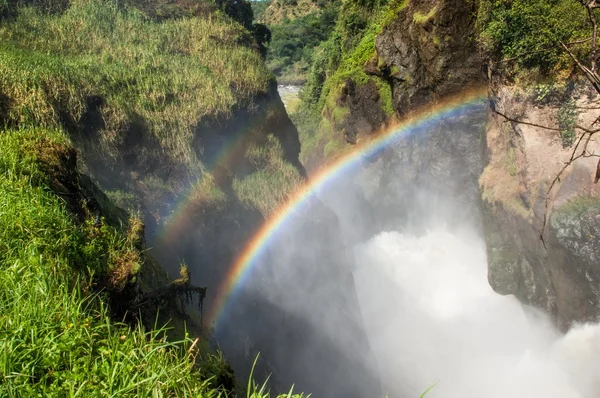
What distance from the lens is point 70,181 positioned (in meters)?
5.03

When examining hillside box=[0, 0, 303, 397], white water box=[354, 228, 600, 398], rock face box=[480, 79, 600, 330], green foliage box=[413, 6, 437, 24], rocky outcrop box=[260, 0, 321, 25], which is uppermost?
rocky outcrop box=[260, 0, 321, 25]

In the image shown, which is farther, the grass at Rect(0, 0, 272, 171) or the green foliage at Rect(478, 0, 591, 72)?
the green foliage at Rect(478, 0, 591, 72)

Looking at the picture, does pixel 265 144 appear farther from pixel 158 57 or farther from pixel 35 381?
pixel 35 381

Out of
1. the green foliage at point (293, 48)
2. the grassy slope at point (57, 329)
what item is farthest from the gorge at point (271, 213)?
the green foliage at point (293, 48)

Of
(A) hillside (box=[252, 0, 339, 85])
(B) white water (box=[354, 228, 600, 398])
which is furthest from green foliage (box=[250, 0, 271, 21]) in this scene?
(B) white water (box=[354, 228, 600, 398])

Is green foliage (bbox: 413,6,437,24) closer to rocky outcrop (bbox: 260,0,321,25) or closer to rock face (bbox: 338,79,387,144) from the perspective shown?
rock face (bbox: 338,79,387,144)

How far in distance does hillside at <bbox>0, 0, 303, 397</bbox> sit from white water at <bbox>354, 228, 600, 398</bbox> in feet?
37.8

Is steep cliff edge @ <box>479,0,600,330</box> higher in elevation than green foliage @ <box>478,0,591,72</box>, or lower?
lower

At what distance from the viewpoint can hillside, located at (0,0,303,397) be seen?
2324 millimetres

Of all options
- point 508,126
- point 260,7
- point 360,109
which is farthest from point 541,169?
point 260,7

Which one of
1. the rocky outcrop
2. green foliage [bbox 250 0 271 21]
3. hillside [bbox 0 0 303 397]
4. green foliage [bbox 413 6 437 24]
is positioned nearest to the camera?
hillside [bbox 0 0 303 397]

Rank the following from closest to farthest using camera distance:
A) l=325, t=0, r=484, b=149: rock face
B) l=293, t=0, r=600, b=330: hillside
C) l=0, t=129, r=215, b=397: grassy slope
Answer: l=0, t=129, r=215, b=397: grassy slope < l=293, t=0, r=600, b=330: hillside < l=325, t=0, r=484, b=149: rock face

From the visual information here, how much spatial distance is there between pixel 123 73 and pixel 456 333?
19440 mm

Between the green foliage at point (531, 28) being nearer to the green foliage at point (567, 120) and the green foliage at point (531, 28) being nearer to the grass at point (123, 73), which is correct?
the green foliage at point (567, 120)
